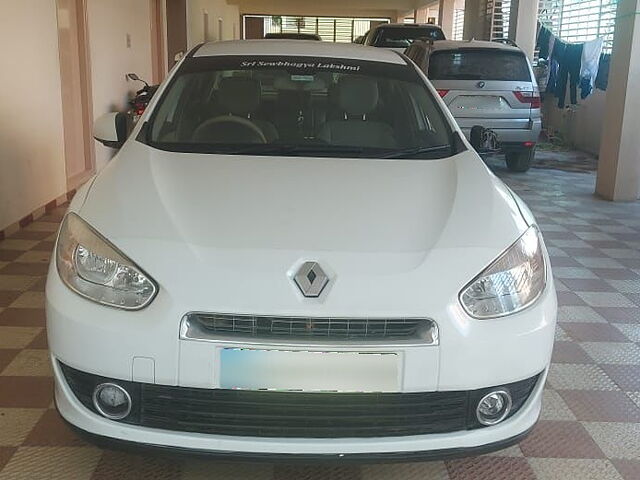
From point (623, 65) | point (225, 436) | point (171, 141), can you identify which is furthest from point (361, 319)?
point (623, 65)

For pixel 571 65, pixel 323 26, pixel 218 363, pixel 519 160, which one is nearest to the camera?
pixel 218 363

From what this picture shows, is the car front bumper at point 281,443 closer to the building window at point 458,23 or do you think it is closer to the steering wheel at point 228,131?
the steering wheel at point 228,131

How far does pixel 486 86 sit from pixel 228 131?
559 cm

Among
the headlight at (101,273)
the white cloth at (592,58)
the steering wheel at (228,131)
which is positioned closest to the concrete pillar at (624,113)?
the white cloth at (592,58)

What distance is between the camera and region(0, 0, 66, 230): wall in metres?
5.02

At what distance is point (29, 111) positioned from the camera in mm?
5492

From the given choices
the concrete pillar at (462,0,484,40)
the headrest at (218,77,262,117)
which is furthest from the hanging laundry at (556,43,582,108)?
A: the headrest at (218,77,262,117)

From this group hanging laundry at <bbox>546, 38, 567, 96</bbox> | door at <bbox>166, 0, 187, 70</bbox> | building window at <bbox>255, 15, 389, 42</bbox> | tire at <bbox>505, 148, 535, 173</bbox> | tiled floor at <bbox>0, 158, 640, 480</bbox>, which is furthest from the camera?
building window at <bbox>255, 15, 389, 42</bbox>

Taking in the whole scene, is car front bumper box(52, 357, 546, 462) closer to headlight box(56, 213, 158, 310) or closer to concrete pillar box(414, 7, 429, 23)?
headlight box(56, 213, 158, 310)

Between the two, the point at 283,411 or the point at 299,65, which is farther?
the point at 299,65

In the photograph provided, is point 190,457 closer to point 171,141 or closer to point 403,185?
point 403,185

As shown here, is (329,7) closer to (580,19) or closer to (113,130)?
(580,19)

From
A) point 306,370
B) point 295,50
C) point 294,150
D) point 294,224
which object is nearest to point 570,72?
point 295,50

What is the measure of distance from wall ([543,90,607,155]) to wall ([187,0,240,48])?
21.0 feet
